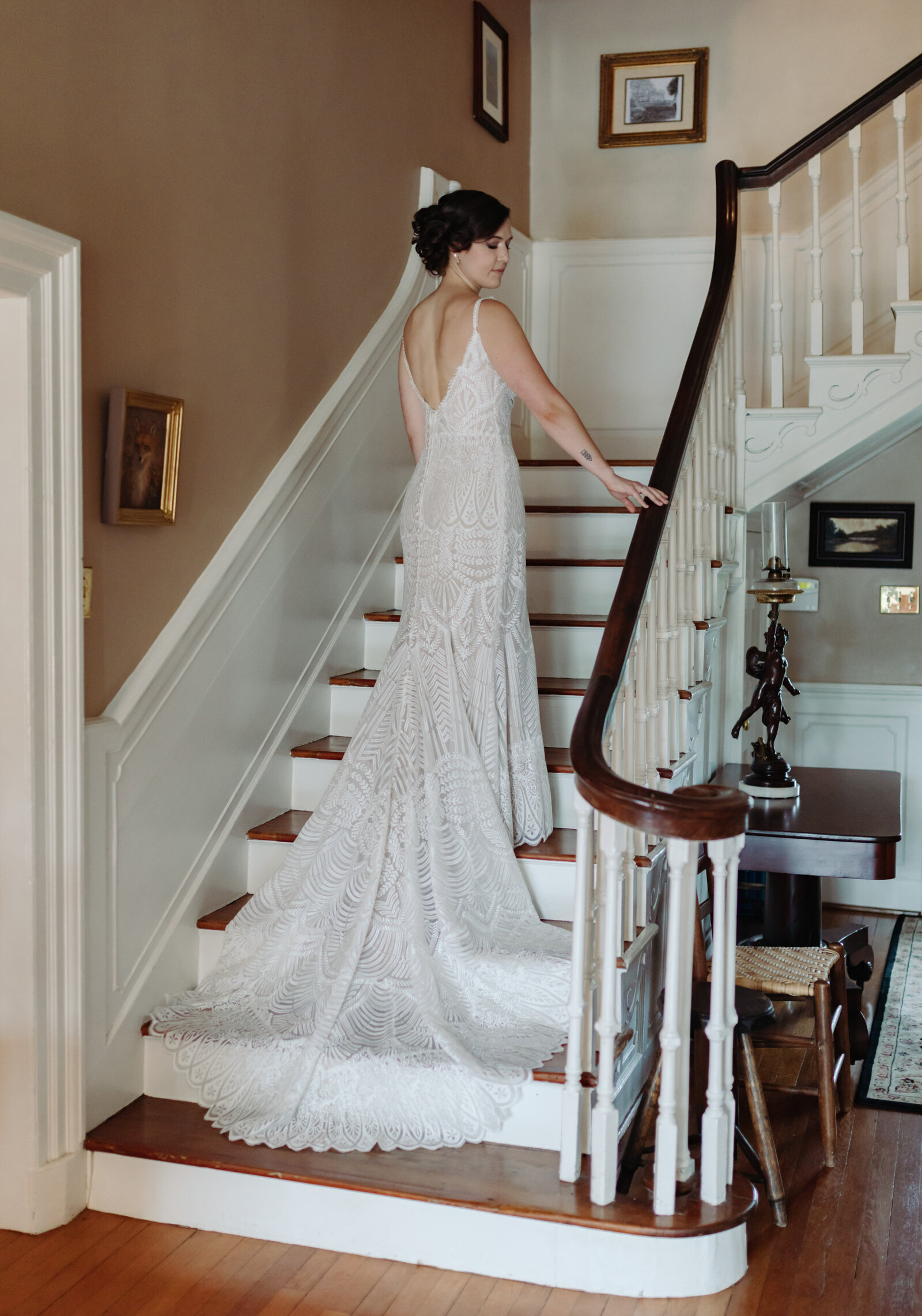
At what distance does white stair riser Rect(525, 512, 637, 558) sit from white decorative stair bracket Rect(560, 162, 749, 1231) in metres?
0.73

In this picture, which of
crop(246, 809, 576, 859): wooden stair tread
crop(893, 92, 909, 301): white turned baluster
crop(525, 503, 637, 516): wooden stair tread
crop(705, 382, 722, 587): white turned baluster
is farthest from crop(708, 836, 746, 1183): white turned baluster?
crop(893, 92, 909, 301): white turned baluster

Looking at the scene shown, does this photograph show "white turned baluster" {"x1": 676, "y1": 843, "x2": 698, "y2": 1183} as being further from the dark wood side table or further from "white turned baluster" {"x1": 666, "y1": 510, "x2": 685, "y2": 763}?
"white turned baluster" {"x1": 666, "y1": 510, "x2": 685, "y2": 763}

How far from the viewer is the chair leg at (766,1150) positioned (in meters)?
2.60

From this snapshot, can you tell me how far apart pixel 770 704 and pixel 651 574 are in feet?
3.56

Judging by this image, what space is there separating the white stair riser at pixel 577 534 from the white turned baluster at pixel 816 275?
0.83m

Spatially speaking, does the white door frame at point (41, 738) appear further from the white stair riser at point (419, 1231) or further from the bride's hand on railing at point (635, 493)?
the bride's hand on railing at point (635, 493)

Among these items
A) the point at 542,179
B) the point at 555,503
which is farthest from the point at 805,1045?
the point at 542,179

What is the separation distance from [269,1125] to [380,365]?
95.9 inches

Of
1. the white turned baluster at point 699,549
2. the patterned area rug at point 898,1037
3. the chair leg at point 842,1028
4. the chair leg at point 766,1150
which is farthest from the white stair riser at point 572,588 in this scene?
the chair leg at point 766,1150

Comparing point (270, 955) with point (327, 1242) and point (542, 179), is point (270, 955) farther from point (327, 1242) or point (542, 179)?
point (542, 179)

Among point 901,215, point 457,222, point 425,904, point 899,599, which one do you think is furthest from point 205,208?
point 899,599

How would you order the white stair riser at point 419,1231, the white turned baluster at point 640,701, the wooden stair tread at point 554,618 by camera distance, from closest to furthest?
1. the white stair riser at point 419,1231
2. the white turned baluster at point 640,701
3. the wooden stair tread at point 554,618

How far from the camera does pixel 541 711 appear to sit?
3.59 m

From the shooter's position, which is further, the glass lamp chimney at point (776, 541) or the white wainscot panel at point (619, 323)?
the white wainscot panel at point (619, 323)
